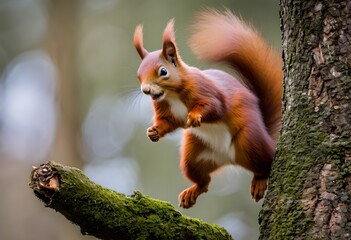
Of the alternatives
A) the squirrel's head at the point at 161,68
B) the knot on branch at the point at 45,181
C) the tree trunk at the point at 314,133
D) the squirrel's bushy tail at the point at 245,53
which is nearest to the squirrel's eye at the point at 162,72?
the squirrel's head at the point at 161,68

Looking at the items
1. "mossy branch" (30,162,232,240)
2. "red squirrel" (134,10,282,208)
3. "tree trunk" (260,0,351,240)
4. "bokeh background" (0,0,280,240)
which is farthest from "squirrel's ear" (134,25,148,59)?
"bokeh background" (0,0,280,240)

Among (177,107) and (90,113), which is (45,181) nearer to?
(177,107)

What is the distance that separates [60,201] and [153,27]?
189 inches

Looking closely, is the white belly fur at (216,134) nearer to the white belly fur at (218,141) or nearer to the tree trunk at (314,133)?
the white belly fur at (218,141)

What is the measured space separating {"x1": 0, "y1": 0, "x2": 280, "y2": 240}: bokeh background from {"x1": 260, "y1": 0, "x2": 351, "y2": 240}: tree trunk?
3.87 meters

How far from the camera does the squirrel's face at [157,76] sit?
2.00 m

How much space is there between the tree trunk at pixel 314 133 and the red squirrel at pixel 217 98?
22 centimetres

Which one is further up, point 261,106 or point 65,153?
point 65,153

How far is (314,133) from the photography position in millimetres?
1747

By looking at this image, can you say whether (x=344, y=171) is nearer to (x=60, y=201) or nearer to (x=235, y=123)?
(x=235, y=123)

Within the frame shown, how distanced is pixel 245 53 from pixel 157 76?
12.6 inches

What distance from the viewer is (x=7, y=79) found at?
7641 millimetres

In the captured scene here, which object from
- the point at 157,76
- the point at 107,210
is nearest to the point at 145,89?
the point at 157,76

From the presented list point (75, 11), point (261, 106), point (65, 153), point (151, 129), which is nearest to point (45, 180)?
point (151, 129)
